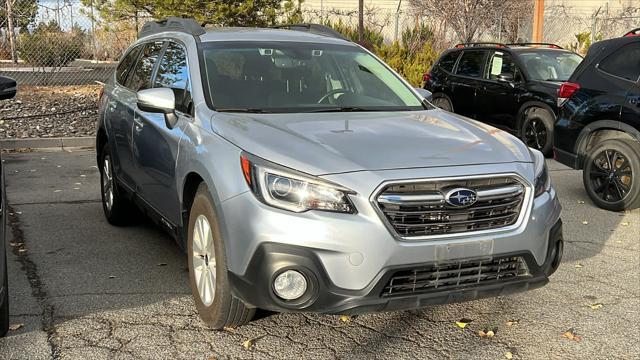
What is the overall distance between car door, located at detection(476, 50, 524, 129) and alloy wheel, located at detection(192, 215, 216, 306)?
7677 mm

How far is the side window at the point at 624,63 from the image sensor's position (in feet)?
21.1

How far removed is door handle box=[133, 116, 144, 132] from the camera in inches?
186

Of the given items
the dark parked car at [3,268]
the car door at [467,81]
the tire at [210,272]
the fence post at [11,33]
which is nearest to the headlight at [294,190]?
the tire at [210,272]

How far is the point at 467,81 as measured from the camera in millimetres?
11281

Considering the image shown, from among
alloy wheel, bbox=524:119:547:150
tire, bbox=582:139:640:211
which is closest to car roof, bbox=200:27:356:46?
tire, bbox=582:139:640:211

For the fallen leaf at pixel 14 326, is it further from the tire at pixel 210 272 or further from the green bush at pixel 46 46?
the green bush at pixel 46 46

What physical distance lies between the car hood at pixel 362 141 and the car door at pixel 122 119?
157cm

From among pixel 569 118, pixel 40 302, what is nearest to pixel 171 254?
pixel 40 302

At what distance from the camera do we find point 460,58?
11.7 meters

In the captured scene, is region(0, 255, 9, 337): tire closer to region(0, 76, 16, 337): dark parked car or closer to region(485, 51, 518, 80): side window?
region(0, 76, 16, 337): dark parked car

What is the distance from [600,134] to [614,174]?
45 cm

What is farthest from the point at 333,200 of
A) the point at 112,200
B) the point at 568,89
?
the point at 568,89

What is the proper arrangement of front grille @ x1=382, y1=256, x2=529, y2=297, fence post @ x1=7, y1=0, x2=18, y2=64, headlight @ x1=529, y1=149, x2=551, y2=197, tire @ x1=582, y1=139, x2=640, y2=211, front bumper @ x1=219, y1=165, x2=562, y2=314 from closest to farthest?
front bumper @ x1=219, y1=165, x2=562, y2=314 < front grille @ x1=382, y1=256, x2=529, y2=297 < headlight @ x1=529, y1=149, x2=551, y2=197 < tire @ x1=582, y1=139, x2=640, y2=211 < fence post @ x1=7, y1=0, x2=18, y2=64

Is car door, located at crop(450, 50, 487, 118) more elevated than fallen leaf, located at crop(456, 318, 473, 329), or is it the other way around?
car door, located at crop(450, 50, 487, 118)
